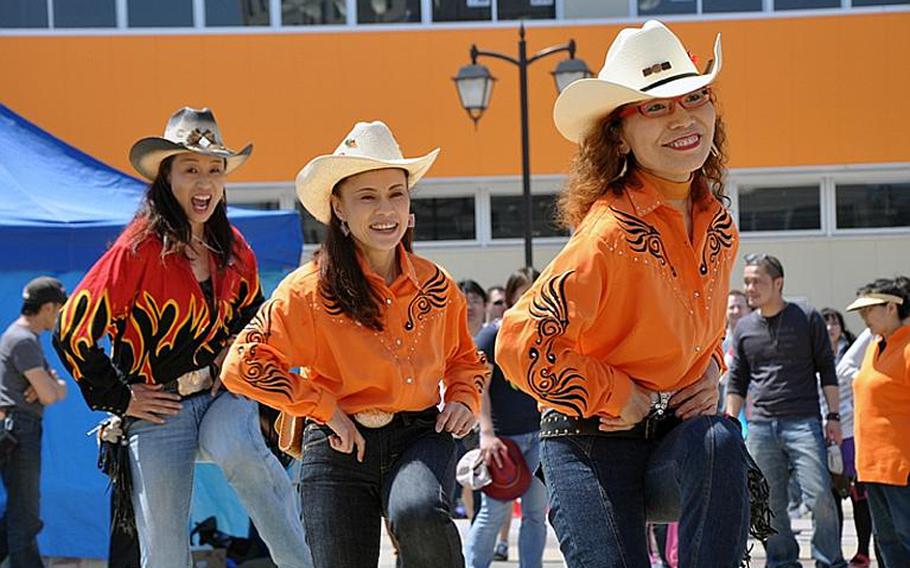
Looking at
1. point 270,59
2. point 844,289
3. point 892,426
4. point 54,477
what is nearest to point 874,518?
point 892,426

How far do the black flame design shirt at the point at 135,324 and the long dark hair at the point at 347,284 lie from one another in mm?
932

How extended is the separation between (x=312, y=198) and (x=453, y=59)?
15.3 metres

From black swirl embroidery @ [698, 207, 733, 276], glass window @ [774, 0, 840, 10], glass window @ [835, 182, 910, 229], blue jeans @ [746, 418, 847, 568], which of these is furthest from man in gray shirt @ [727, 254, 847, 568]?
glass window @ [774, 0, 840, 10]

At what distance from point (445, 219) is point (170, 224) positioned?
14411 mm

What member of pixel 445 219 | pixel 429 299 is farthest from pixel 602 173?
pixel 445 219

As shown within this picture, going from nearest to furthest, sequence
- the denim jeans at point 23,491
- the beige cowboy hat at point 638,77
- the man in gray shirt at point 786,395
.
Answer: the beige cowboy hat at point 638,77 → the denim jeans at point 23,491 → the man in gray shirt at point 786,395

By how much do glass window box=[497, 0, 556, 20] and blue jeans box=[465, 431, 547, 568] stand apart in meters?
12.3

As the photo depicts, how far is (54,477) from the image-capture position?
968cm

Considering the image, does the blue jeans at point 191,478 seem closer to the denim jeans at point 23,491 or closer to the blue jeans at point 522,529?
the blue jeans at point 522,529

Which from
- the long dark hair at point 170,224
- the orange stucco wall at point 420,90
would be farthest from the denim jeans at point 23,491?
the orange stucco wall at point 420,90

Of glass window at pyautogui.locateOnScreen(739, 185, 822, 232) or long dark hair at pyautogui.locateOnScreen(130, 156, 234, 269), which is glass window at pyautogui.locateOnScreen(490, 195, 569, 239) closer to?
glass window at pyautogui.locateOnScreen(739, 185, 822, 232)

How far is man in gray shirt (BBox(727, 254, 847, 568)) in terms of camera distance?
905cm

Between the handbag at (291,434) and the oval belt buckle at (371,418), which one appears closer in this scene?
the oval belt buckle at (371,418)

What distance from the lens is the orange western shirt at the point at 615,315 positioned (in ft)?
13.0
